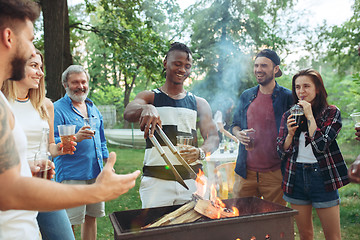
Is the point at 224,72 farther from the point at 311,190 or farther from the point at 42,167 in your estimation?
the point at 42,167

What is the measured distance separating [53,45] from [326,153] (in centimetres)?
631

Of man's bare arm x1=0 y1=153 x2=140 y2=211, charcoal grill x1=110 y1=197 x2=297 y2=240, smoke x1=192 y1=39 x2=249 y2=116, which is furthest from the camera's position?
smoke x1=192 y1=39 x2=249 y2=116

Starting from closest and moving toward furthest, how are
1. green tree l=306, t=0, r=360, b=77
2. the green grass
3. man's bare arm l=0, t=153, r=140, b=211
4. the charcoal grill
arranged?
man's bare arm l=0, t=153, r=140, b=211
the charcoal grill
the green grass
green tree l=306, t=0, r=360, b=77

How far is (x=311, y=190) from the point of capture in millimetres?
2947

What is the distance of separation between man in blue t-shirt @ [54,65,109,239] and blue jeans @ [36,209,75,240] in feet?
3.21

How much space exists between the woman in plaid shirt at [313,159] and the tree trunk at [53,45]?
5371 millimetres

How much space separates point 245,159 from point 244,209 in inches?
38.2

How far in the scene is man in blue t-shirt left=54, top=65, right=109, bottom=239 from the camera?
360 cm

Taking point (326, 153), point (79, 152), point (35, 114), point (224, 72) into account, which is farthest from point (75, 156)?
point (224, 72)

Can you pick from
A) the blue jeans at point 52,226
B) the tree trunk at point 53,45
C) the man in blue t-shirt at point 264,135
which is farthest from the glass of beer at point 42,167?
the tree trunk at point 53,45

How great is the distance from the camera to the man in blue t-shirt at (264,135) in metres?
3.52

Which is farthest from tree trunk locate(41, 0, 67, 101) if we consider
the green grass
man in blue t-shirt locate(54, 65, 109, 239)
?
the green grass

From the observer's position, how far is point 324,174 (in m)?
2.90

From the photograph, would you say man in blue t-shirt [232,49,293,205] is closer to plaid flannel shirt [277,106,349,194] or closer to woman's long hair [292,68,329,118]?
plaid flannel shirt [277,106,349,194]
